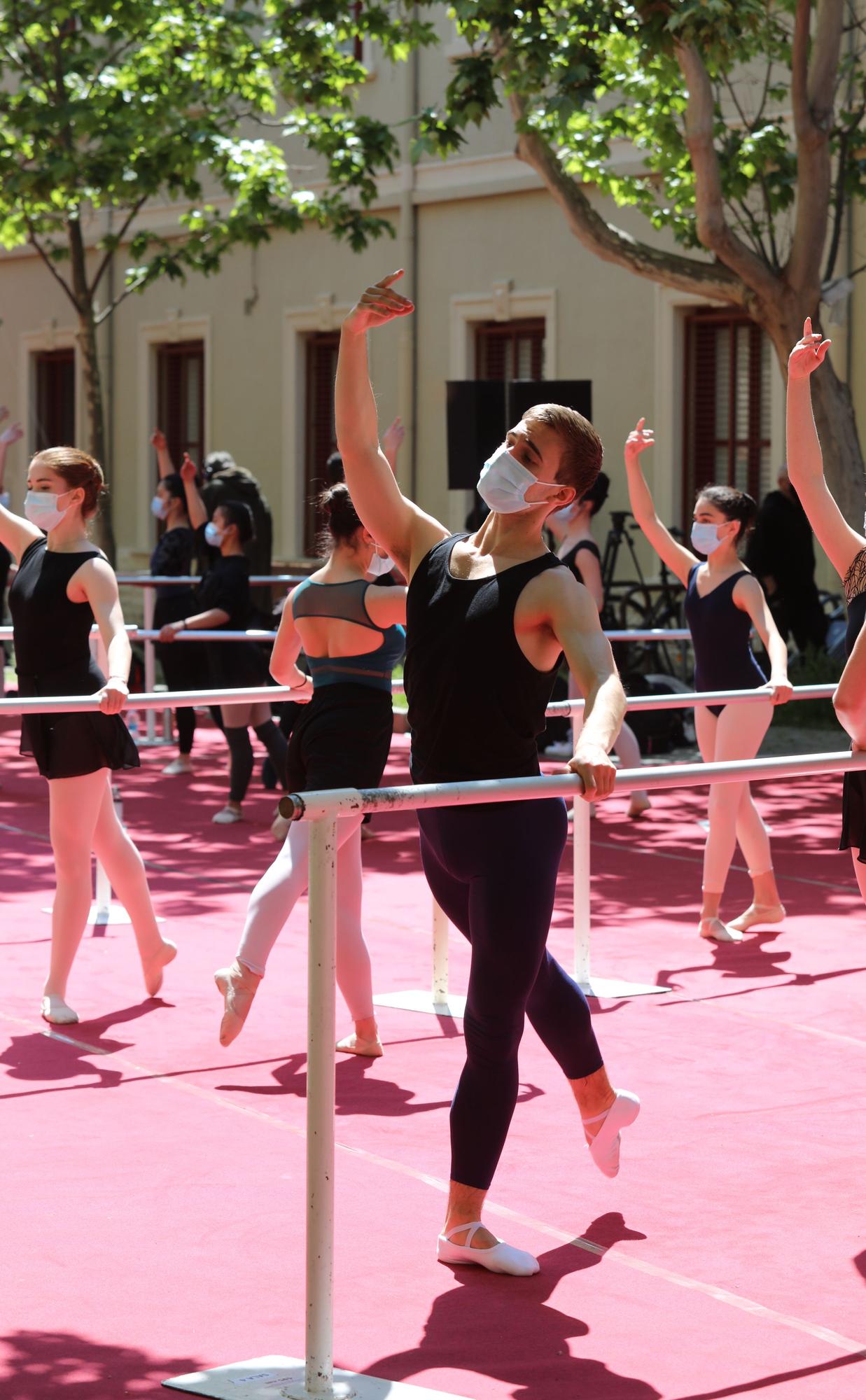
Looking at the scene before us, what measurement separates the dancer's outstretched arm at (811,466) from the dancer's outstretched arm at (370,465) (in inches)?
45.6

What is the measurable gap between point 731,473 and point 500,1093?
17282mm

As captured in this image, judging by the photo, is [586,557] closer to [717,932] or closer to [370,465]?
[717,932]

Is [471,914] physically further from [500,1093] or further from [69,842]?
[69,842]

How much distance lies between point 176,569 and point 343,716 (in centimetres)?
919

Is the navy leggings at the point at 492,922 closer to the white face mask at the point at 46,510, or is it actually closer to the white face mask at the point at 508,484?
the white face mask at the point at 508,484

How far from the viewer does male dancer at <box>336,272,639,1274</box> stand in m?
4.32

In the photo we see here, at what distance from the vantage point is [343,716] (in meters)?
6.23

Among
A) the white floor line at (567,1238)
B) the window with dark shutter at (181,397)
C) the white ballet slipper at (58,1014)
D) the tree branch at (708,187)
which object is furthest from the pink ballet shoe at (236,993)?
the window with dark shutter at (181,397)

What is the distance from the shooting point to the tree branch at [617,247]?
14305 mm

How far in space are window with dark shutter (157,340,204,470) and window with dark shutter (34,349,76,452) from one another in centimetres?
220

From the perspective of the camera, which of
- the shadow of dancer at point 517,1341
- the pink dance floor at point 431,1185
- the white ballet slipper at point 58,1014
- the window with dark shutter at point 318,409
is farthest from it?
the window with dark shutter at point 318,409

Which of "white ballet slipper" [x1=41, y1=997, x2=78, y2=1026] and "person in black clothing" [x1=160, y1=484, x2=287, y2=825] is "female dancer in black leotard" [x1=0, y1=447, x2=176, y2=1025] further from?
"person in black clothing" [x1=160, y1=484, x2=287, y2=825]

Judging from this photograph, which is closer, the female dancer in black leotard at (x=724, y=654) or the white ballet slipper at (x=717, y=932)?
the female dancer in black leotard at (x=724, y=654)

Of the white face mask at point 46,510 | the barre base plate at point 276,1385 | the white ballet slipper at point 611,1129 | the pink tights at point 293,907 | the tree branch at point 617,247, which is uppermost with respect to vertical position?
the tree branch at point 617,247
